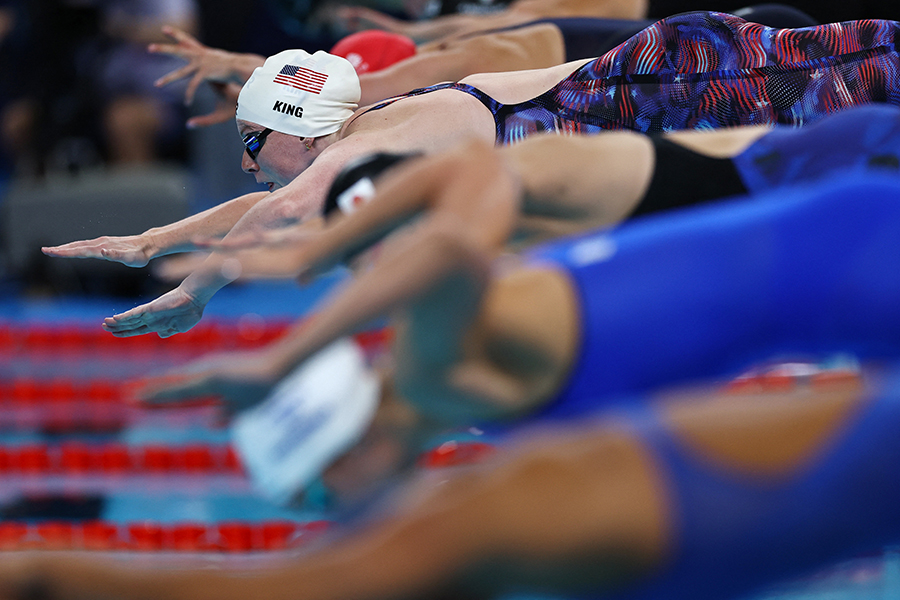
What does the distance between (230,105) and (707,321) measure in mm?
1674

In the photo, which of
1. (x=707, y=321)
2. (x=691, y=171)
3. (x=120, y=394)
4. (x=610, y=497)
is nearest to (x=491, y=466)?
(x=610, y=497)

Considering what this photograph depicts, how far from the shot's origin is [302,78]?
1.89m

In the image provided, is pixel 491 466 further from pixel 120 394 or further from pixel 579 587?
pixel 120 394

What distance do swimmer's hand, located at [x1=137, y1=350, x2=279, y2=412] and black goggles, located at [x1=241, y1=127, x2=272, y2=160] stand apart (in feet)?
3.05

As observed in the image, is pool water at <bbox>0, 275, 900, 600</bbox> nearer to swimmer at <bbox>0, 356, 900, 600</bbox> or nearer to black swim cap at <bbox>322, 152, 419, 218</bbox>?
black swim cap at <bbox>322, 152, 419, 218</bbox>

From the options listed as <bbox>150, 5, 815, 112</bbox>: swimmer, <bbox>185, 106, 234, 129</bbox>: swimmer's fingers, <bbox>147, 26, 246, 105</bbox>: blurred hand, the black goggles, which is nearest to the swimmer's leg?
the black goggles

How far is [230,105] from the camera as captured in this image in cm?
245

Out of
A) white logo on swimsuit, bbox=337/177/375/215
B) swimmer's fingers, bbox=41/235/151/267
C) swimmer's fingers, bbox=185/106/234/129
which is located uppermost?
swimmer's fingers, bbox=185/106/234/129

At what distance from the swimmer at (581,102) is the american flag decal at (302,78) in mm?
13

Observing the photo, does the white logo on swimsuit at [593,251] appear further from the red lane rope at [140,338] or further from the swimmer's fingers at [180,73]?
the red lane rope at [140,338]

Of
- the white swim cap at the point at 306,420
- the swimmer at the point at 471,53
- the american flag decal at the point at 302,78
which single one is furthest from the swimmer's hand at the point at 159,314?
the white swim cap at the point at 306,420

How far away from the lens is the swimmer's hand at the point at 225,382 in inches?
37.7

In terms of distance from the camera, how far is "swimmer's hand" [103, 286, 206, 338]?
183 cm

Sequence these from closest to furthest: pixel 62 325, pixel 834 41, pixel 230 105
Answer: pixel 834 41, pixel 230 105, pixel 62 325
